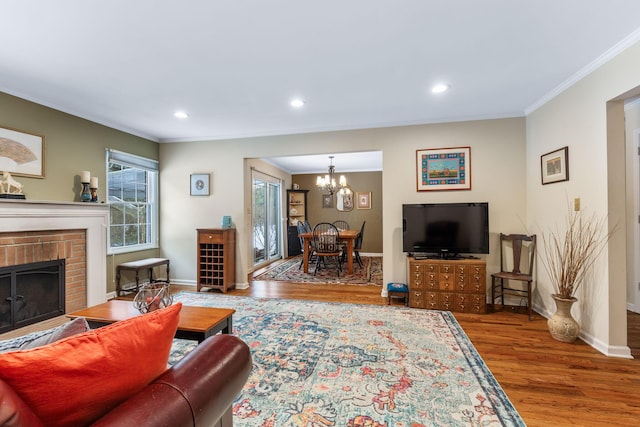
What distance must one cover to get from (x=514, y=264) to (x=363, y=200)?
448 cm

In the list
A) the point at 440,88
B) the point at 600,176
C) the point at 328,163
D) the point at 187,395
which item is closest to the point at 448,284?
the point at 600,176

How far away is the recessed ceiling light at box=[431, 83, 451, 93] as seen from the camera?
8.97ft

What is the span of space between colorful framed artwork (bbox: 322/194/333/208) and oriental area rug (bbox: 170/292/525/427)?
4.77 meters

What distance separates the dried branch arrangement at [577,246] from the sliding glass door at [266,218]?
4803 millimetres

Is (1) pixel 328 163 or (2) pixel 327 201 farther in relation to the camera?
(2) pixel 327 201

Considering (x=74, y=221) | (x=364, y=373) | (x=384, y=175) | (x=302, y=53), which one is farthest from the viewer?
(x=384, y=175)

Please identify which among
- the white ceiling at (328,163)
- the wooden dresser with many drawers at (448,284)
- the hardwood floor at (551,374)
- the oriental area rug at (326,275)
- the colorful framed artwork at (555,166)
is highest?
Answer: the white ceiling at (328,163)

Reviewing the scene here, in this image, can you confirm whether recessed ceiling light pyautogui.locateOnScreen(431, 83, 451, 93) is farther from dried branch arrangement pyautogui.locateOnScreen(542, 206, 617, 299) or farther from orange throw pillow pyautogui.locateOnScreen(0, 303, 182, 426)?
orange throw pillow pyautogui.locateOnScreen(0, 303, 182, 426)

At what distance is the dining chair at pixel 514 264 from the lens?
3.22 meters

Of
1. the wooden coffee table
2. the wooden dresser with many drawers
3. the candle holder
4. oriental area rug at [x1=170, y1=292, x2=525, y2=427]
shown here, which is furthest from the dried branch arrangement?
the candle holder

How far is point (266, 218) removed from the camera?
21.5ft

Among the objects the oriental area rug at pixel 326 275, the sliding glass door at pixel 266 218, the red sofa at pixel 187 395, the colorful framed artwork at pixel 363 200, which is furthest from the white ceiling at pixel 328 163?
the red sofa at pixel 187 395

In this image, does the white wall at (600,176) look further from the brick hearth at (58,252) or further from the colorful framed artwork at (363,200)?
the brick hearth at (58,252)

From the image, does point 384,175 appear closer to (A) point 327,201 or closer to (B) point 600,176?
(B) point 600,176
